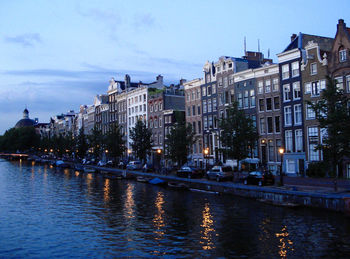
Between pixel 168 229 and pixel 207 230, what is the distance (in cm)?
314

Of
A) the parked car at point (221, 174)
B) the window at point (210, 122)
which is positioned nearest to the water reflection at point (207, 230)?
the parked car at point (221, 174)

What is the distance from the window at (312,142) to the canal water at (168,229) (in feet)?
55.9

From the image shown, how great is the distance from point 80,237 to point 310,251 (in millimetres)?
16164

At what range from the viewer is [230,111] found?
55.3m

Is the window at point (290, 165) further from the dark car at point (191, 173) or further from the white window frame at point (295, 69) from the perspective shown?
the dark car at point (191, 173)

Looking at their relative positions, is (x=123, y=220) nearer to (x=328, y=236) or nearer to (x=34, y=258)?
(x=34, y=258)

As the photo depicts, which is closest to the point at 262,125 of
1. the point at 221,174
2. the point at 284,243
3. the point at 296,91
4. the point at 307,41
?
the point at 296,91

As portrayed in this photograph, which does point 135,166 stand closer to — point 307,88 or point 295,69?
point 295,69

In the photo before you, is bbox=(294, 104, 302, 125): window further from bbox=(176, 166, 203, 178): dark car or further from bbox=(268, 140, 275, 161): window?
bbox=(176, 166, 203, 178): dark car

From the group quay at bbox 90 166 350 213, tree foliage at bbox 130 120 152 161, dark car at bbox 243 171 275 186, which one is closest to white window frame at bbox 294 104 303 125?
dark car at bbox 243 171 275 186

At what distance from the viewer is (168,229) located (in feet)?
98.8

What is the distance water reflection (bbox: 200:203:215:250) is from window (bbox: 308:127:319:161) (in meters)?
24.2

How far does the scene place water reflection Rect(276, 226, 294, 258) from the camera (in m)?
23.3

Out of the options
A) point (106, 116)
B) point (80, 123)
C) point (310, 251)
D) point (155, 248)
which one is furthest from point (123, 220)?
point (80, 123)
